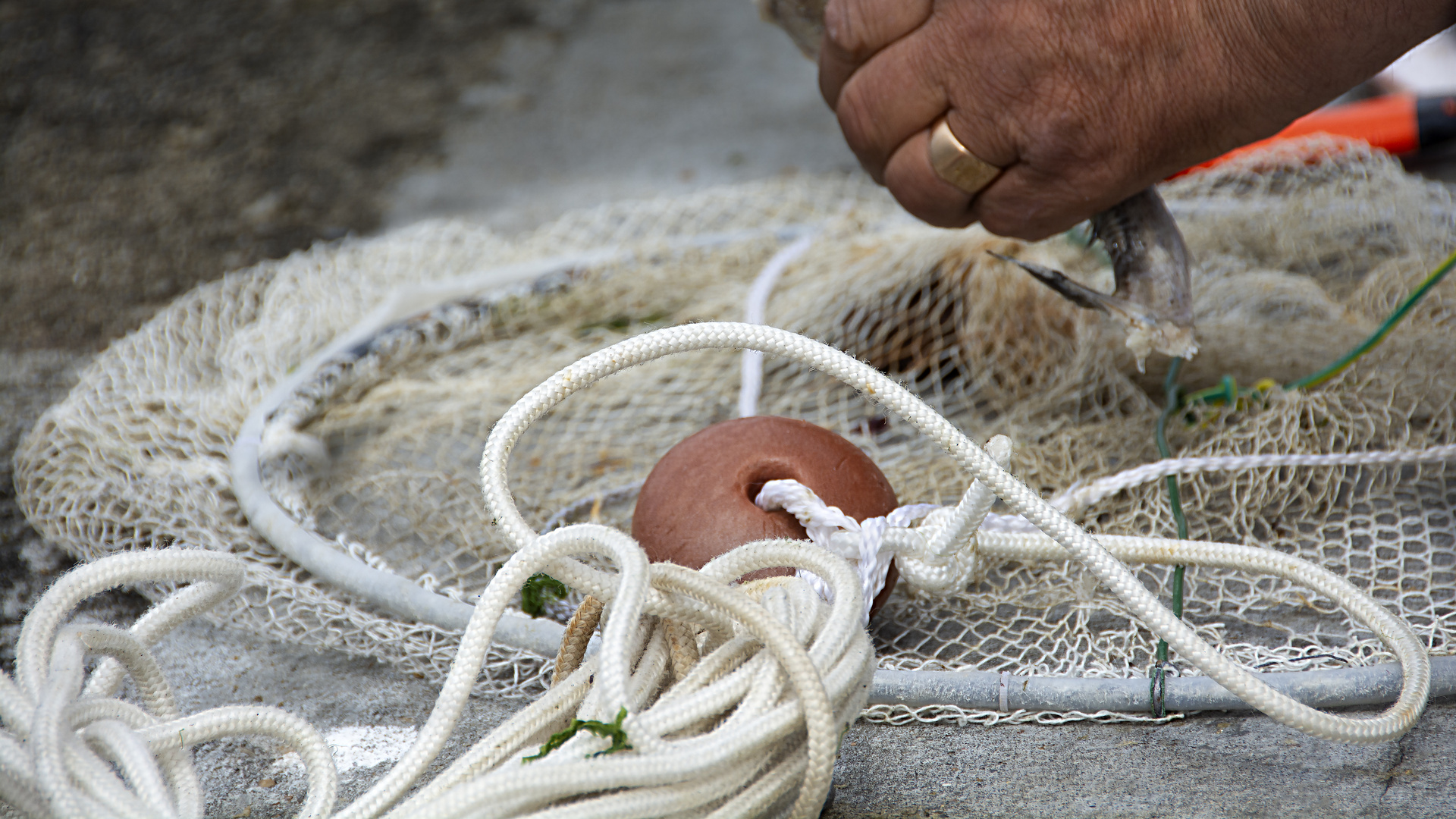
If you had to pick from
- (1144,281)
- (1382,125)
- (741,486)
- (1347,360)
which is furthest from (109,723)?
(1382,125)

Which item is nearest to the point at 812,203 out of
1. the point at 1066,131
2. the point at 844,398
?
the point at 844,398

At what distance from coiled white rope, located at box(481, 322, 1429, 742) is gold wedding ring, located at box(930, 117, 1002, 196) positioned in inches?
24.9

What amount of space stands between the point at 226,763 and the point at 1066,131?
49.1 inches

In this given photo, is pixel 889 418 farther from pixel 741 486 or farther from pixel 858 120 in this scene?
pixel 741 486

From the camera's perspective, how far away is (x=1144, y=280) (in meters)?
1.55

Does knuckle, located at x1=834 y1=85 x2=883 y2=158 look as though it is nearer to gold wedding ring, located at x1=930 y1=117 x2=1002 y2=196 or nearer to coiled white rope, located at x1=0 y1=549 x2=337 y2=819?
gold wedding ring, located at x1=930 y1=117 x2=1002 y2=196

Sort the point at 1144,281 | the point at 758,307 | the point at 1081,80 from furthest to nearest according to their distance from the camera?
the point at 758,307
the point at 1144,281
the point at 1081,80

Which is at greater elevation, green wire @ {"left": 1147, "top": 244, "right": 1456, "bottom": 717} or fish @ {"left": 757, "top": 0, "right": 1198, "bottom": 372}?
fish @ {"left": 757, "top": 0, "right": 1198, "bottom": 372}

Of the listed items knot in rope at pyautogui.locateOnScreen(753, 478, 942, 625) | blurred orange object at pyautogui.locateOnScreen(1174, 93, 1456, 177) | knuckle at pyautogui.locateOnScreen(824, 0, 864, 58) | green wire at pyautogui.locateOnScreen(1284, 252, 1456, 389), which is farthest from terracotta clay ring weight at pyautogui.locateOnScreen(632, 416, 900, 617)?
blurred orange object at pyautogui.locateOnScreen(1174, 93, 1456, 177)

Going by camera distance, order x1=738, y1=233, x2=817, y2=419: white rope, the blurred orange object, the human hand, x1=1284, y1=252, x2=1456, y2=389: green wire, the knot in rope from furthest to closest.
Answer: the blurred orange object → x1=738, y1=233, x2=817, y2=419: white rope → x1=1284, y1=252, x2=1456, y2=389: green wire → the human hand → the knot in rope

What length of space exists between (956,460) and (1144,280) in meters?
0.71

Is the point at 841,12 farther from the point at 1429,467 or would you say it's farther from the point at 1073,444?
the point at 1429,467

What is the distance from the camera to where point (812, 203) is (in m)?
2.62

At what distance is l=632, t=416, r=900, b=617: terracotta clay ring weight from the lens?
121cm
